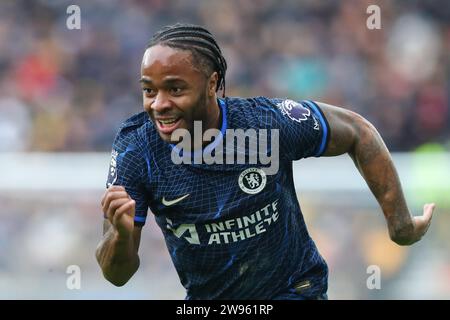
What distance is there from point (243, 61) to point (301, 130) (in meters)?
6.84

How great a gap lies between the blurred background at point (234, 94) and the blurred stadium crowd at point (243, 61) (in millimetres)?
18

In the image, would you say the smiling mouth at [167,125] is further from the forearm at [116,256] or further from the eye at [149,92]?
the forearm at [116,256]

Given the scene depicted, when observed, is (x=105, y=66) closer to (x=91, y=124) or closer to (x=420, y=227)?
(x=91, y=124)

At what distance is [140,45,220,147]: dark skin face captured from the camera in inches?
163

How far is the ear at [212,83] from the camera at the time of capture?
4.35 metres

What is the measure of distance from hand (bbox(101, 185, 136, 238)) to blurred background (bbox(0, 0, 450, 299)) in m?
3.81

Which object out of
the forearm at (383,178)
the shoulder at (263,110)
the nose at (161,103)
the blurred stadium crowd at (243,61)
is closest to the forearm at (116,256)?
the nose at (161,103)

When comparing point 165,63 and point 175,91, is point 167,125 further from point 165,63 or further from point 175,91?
point 165,63

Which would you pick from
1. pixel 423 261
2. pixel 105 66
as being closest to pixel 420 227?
pixel 423 261

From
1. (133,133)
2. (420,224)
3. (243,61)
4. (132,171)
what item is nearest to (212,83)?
(133,133)

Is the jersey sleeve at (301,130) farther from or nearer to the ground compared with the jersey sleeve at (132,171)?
farther from the ground

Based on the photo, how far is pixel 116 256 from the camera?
412cm

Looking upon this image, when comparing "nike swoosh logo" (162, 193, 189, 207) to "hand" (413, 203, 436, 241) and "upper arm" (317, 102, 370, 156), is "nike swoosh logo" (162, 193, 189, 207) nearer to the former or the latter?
"upper arm" (317, 102, 370, 156)
